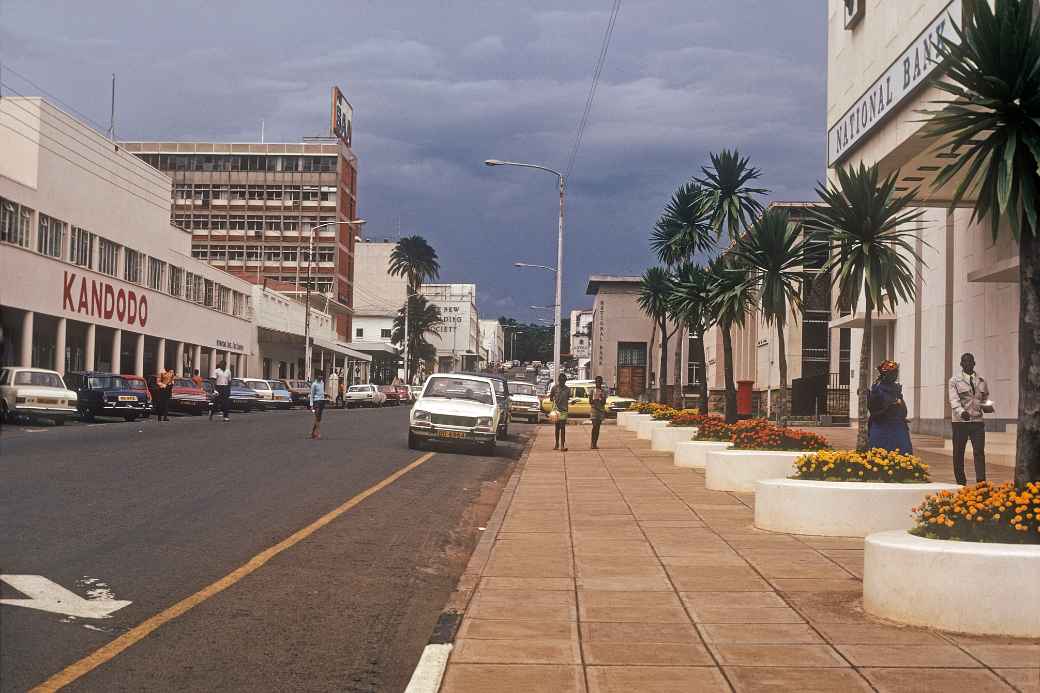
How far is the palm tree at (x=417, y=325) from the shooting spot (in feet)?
364

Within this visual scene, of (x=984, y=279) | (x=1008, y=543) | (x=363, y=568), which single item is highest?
(x=984, y=279)

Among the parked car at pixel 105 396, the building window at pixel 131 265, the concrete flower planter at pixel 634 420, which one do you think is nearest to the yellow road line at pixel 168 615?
the concrete flower planter at pixel 634 420

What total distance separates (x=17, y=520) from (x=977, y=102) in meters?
9.58

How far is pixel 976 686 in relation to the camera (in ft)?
18.8

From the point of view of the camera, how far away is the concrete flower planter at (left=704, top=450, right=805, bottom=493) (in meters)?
15.9

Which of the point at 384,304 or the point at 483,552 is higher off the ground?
the point at 384,304

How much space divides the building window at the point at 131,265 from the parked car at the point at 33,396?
72.9 feet

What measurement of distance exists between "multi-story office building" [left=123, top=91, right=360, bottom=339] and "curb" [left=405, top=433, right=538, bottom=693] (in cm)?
9332

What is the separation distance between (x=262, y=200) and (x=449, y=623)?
333 feet

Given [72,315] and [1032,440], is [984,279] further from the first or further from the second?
[72,315]

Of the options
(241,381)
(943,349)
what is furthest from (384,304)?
(943,349)

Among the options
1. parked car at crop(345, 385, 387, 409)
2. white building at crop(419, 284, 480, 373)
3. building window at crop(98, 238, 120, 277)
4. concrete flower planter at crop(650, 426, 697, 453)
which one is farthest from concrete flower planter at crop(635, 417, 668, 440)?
white building at crop(419, 284, 480, 373)

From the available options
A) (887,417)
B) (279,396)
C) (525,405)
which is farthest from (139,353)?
(887,417)

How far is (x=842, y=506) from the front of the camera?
11.2 m
